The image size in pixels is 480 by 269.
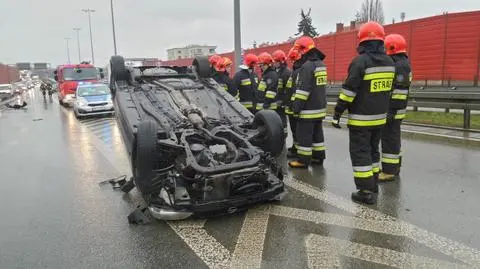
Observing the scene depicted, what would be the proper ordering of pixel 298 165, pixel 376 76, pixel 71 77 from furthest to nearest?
pixel 71 77, pixel 298 165, pixel 376 76

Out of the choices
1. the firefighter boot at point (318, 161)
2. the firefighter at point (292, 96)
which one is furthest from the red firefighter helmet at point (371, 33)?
the firefighter boot at point (318, 161)

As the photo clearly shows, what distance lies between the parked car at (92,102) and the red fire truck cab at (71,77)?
3.55 metres

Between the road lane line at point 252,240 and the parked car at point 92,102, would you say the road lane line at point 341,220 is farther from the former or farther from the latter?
the parked car at point 92,102

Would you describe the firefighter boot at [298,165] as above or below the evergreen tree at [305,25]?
below

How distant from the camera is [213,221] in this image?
4.29 meters

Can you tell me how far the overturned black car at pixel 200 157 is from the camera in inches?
164

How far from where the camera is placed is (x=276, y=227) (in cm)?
405

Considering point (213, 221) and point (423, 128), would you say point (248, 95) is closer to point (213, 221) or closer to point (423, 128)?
point (423, 128)

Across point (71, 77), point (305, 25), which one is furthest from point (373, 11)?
point (71, 77)

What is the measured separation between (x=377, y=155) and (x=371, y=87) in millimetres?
1092

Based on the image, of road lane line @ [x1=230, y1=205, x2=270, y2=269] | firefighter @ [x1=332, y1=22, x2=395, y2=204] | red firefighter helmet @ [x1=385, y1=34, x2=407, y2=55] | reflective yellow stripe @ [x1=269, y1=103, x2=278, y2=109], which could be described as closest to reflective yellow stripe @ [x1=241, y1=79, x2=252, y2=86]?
reflective yellow stripe @ [x1=269, y1=103, x2=278, y2=109]

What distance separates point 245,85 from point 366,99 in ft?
A: 13.6

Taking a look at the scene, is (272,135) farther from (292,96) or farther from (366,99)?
(292,96)

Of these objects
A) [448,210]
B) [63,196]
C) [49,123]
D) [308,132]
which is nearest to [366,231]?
[448,210]
